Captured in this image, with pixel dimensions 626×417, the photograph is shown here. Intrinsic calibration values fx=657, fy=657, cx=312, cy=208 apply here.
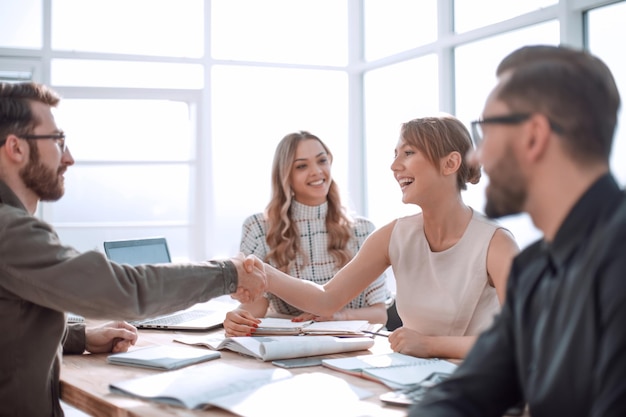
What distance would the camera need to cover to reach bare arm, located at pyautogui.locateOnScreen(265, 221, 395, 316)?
2516 mm

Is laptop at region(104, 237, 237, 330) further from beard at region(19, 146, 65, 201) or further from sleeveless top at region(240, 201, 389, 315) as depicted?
beard at region(19, 146, 65, 201)

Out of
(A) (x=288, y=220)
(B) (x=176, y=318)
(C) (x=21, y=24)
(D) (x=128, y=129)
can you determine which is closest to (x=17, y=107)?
(B) (x=176, y=318)

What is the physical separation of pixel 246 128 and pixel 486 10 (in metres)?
2.25

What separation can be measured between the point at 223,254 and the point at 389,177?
1.63 m

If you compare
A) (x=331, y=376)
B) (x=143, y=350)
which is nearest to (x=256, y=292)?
(x=143, y=350)

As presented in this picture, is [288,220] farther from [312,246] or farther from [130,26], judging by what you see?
[130,26]

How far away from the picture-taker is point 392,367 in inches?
68.3

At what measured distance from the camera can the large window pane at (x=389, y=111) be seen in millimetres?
5402

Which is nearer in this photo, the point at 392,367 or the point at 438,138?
the point at 392,367

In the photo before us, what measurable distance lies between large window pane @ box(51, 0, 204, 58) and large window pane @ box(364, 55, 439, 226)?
1653 millimetres

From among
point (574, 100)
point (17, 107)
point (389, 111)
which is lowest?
point (574, 100)

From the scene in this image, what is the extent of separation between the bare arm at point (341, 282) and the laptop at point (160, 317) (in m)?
0.30

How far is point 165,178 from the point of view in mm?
5543

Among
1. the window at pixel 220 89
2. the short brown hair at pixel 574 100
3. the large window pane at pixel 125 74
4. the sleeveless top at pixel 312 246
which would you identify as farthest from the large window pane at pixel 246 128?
the short brown hair at pixel 574 100
